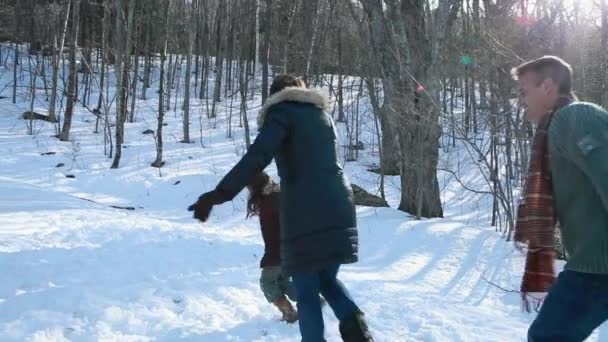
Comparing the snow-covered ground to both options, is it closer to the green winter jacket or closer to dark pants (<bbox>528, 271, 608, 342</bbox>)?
dark pants (<bbox>528, 271, 608, 342</bbox>)

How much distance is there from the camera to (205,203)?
2811 millimetres

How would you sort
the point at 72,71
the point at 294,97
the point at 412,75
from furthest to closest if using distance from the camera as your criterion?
the point at 72,71 < the point at 412,75 < the point at 294,97

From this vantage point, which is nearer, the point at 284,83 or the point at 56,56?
the point at 284,83

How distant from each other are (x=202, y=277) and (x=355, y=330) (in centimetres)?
275

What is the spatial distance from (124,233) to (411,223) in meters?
4.76

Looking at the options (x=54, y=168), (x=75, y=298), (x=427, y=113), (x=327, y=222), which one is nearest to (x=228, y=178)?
(x=327, y=222)

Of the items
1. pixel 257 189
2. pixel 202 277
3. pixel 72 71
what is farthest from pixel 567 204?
pixel 72 71

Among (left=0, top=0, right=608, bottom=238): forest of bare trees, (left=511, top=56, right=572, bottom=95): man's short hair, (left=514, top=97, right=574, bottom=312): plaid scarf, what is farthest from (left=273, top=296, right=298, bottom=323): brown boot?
(left=0, top=0, right=608, bottom=238): forest of bare trees

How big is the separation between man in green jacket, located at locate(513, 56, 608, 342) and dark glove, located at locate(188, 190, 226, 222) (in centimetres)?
143

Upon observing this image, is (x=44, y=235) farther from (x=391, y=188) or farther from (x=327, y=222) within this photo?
(x=391, y=188)

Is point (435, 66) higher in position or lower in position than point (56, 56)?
lower

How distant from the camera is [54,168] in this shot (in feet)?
53.5

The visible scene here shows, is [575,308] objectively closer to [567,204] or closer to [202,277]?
[567,204]

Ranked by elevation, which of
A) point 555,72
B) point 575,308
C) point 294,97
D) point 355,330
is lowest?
point 355,330
